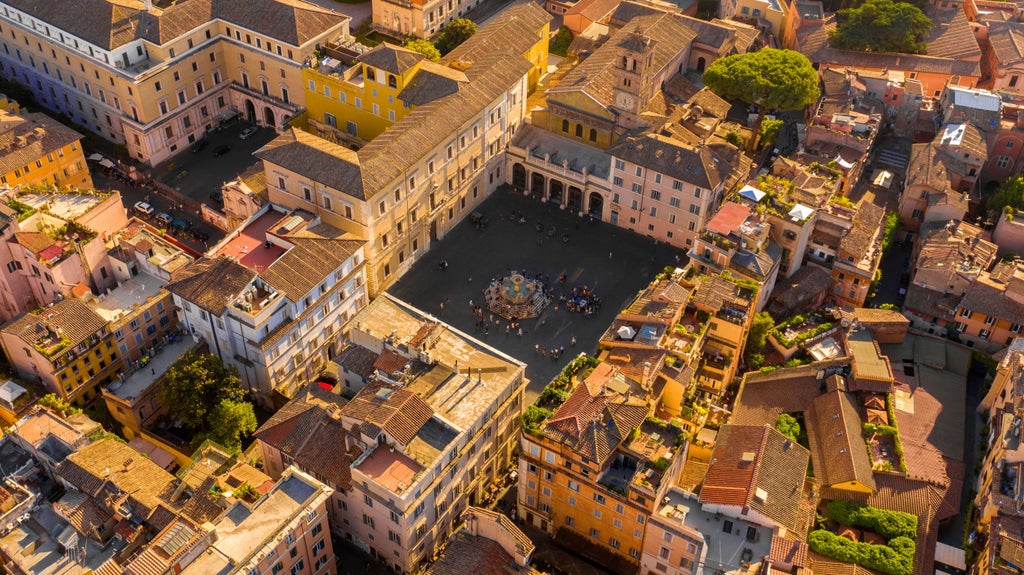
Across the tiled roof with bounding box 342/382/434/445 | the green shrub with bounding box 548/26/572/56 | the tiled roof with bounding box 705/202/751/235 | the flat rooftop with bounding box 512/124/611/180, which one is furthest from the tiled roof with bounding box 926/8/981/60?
the tiled roof with bounding box 342/382/434/445

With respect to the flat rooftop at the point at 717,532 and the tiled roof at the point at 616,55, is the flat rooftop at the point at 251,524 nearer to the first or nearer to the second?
the flat rooftop at the point at 717,532

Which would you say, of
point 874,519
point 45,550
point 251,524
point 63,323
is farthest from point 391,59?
point 874,519

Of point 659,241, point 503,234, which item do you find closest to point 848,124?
point 659,241

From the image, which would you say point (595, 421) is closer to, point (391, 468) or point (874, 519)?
point (391, 468)

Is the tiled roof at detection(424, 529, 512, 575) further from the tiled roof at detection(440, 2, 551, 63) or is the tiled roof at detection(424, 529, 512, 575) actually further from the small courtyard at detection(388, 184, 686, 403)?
the tiled roof at detection(440, 2, 551, 63)

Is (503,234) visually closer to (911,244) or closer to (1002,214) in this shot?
(911,244)

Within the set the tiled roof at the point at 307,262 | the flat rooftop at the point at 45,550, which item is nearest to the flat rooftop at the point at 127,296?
the tiled roof at the point at 307,262
